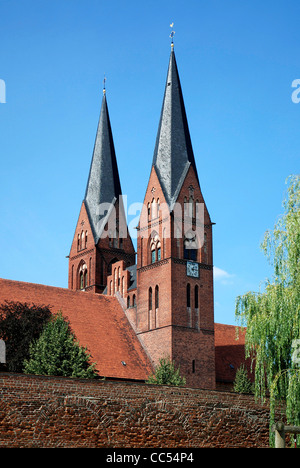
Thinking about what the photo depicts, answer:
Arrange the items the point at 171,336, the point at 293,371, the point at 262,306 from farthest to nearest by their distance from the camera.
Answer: the point at 171,336 < the point at 262,306 < the point at 293,371

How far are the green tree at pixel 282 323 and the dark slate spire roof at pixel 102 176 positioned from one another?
1254 inches

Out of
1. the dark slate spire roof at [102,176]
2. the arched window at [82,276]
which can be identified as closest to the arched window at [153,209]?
the dark slate spire roof at [102,176]

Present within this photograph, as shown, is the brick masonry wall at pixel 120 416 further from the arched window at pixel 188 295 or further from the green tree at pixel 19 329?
the arched window at pixel 188 295

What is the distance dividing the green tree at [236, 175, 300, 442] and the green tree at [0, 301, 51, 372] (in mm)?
14570

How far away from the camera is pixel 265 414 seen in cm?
2508

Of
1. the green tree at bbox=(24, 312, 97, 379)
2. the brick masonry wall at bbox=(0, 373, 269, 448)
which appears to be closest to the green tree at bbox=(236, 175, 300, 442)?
the brick masonry wall at bbox=(0, 373, 269, 448)

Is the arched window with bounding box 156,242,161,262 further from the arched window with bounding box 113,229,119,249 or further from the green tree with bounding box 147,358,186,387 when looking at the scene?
the arched window with bounding box 113,229,119,249

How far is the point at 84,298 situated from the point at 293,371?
25.4 meters

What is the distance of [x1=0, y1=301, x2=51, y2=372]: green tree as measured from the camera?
35.0m

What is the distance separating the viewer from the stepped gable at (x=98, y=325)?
134 feet

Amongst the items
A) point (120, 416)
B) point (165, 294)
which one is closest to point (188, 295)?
point (165, 294)
